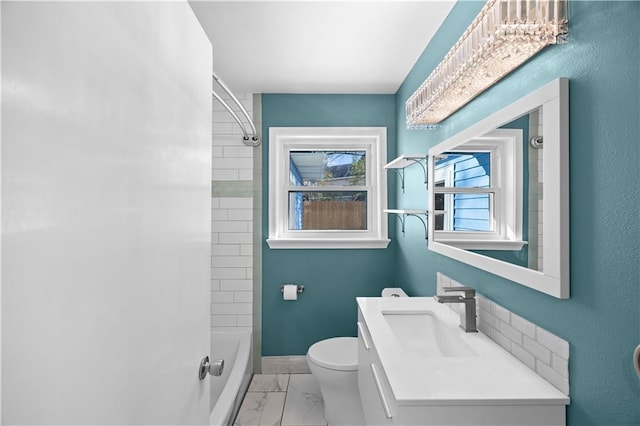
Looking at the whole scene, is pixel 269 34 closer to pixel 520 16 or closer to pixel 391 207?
pixel 520 16

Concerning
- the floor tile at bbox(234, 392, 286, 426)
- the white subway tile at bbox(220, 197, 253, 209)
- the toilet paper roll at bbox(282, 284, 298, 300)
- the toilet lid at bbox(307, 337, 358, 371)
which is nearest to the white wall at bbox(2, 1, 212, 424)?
the toilet lid at bbox(307, 337, 358, 371)

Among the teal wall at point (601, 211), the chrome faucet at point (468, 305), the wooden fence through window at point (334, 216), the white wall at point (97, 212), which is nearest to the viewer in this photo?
the white wall at point (97, 212)

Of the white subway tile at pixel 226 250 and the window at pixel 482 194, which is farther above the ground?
the window at pixel 482 194

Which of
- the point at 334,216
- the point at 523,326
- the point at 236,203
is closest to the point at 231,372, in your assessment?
the point at 236,203

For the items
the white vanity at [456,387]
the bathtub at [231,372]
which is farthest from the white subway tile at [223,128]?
the white vanity at [456,387]

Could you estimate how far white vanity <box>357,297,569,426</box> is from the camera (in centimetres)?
101

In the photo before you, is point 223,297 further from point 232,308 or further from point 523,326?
point 523,326

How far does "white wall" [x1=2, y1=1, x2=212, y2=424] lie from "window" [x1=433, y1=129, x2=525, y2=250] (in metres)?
1.09

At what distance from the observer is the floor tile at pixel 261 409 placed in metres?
2.35

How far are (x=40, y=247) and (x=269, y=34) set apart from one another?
1.95m

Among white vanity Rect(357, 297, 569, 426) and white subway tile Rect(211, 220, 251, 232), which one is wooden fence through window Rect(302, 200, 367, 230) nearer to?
white subway tile Rect(211, 220, 251, 232)

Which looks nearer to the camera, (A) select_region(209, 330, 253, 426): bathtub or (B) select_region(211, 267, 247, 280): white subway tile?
(A) select_region(209, 330, 253, 426): bathtub

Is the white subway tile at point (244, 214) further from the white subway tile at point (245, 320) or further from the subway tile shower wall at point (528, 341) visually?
the subway tile shower wall at point (528, 341)

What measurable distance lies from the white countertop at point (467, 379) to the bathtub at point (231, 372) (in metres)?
1.23
